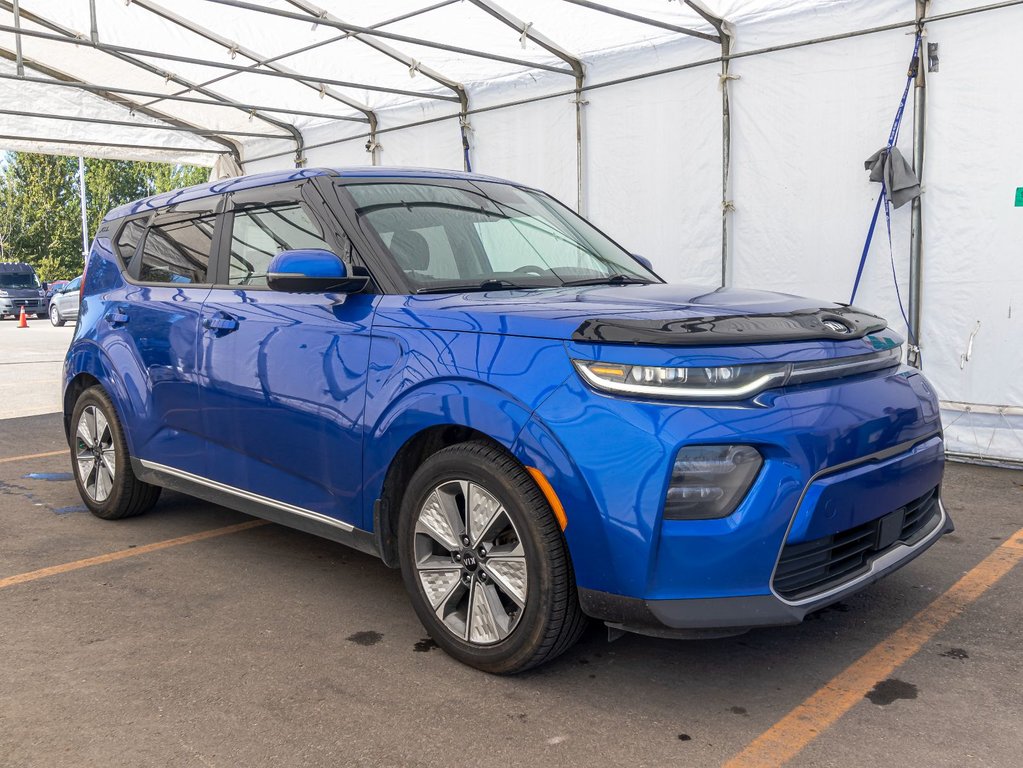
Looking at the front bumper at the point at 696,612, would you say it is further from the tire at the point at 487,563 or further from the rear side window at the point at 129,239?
the rear side window at the point at 129,239

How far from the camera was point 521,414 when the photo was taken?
2.82m

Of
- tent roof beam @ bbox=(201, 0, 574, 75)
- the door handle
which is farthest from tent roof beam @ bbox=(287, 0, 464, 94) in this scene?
the door handle

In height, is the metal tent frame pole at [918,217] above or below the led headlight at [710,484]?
above

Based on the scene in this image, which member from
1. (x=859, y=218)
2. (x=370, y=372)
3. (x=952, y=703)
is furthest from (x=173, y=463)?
(x=859, y=218)

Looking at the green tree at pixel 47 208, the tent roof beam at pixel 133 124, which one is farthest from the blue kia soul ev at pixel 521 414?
the green tree at pixel 47 208

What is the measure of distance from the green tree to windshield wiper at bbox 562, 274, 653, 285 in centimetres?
4350

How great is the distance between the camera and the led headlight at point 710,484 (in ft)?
8.51

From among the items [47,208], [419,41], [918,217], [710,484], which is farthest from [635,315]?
[47,208]

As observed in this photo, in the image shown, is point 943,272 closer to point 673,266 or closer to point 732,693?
point 673,266

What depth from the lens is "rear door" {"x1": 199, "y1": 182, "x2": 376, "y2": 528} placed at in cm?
343

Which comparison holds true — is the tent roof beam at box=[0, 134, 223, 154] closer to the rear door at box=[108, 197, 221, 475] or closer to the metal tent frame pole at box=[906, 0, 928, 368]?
the rear door at box=[108, 197, 221, 475]

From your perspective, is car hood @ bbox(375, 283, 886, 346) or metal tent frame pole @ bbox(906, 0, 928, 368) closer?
car hood @ bbox(375, 283, 886, 346)

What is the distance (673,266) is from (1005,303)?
3.05 m

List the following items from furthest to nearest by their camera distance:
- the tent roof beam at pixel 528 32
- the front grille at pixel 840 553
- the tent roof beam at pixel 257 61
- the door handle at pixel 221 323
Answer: the tent roof beam at pixel 257 61 < the tent roof beam at pixel 528 32 < the door handle at pixel 221 323 < the front grille at pixel 840 553
